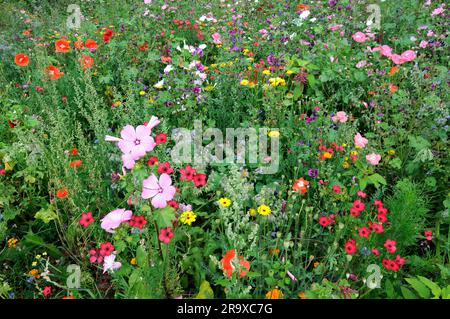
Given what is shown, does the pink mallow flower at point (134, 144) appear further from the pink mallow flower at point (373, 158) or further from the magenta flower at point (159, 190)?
the pink mallow flower at point (373, 158)

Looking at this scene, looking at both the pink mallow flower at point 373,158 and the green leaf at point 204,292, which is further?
the pink mallow flower at point 373,158

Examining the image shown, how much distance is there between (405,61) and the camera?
10.2 ft

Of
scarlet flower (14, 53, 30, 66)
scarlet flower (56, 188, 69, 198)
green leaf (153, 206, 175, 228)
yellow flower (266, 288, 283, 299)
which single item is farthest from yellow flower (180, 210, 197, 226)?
scarlet flower (14, 53, 30, 66)

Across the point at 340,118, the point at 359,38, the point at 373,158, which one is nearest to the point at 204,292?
the point at 373,158

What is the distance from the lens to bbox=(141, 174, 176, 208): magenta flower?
1.47 meters

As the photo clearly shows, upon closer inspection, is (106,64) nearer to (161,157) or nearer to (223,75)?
(223,75)

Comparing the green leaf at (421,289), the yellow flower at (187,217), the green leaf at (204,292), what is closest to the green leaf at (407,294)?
the green leaf at (421,289)

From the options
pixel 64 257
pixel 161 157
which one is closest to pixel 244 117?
pixel 161 157

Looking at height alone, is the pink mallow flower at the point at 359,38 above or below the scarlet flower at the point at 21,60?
above

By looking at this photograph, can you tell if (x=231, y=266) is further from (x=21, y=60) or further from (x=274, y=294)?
(x=21, y=60)

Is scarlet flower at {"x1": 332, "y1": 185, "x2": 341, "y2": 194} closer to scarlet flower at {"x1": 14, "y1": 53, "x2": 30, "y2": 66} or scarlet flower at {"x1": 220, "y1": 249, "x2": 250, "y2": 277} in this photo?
scarlet flower at {"x1": 220, "y1": 249, "x2": 250, "y2": 277}

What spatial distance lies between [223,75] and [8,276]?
2.02 meters

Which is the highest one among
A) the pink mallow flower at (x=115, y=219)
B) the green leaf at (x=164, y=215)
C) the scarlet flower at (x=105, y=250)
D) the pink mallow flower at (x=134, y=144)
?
the pink mallow flower at (x=134, y=144)

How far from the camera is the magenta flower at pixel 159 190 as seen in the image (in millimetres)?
1468
